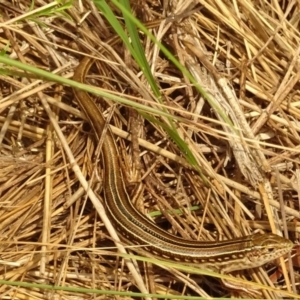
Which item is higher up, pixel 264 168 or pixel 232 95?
pixel 232 95

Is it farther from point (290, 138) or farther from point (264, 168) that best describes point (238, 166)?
point (290, 138)

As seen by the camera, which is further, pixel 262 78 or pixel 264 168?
pixel 262 78

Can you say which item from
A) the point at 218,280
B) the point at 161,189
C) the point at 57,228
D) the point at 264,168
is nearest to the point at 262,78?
the point at 264,168

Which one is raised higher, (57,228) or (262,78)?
(262,78)

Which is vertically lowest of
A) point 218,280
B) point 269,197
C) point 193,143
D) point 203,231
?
point 218,280

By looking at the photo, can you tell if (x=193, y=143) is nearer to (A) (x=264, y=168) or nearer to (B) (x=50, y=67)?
(A) (x=264, y=168)

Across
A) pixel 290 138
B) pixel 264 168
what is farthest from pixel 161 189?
pixel 290 138
